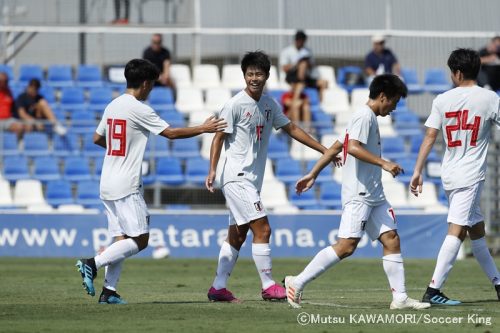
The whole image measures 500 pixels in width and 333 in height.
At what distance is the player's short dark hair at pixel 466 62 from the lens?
11578 millimetres

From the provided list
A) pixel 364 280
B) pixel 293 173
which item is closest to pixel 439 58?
pixel 293 173

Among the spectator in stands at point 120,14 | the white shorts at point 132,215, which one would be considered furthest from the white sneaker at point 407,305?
the spectator in stands at point 120,14

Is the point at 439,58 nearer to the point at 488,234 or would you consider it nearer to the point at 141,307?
the point at 488,234

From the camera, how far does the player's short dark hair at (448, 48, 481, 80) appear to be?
11.6m

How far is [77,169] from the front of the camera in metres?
22.3

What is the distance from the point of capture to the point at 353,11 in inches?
1111

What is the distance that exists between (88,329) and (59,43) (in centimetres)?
1857

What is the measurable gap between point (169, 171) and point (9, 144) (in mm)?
3175

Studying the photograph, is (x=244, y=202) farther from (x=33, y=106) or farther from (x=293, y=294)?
(x=33, y=106)

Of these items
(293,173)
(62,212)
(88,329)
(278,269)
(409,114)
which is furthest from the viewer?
Result: (409,114)

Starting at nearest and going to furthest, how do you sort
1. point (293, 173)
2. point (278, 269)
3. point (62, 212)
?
point (278, 269)
point (62, 212)
point (293, 173)

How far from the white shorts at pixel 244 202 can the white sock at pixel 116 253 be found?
44.0 inches

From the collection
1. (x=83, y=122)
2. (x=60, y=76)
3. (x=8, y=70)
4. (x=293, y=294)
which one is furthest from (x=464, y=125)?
(x=8, y=70)

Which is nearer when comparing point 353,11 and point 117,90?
point 117,90
